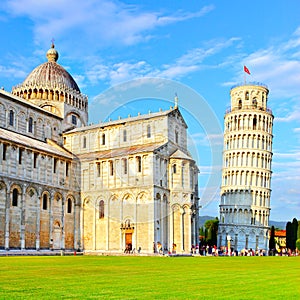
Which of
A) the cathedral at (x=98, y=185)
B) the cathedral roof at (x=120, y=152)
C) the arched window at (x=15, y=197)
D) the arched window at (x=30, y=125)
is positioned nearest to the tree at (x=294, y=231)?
the cathedral at (x=98, y=185)

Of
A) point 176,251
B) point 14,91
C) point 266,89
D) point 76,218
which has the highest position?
point 266,89

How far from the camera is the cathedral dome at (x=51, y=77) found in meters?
73.3

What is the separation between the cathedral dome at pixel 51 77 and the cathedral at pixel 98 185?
6122 millimetres

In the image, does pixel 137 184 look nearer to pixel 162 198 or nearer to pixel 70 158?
pixel 162 198

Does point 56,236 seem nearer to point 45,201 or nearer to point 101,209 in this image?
point 45,201

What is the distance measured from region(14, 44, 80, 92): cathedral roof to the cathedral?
611 cm

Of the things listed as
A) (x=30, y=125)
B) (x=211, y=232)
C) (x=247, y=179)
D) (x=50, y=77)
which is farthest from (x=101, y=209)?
(x=211, y=232)

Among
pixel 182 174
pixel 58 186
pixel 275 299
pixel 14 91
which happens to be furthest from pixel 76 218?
pixel 275 299

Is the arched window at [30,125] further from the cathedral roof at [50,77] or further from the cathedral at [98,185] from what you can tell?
the cathedral roof at [50,77]

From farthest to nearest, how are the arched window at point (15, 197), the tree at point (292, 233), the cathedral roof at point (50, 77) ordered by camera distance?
the tree at point (292, 233) → the cathedral roof at point (50, 77) → the arched window at point (15, 197)

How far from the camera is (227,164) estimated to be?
324ft

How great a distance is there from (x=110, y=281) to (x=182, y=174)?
45641 mm

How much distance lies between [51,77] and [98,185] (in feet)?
69.4

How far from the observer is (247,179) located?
9544cm
